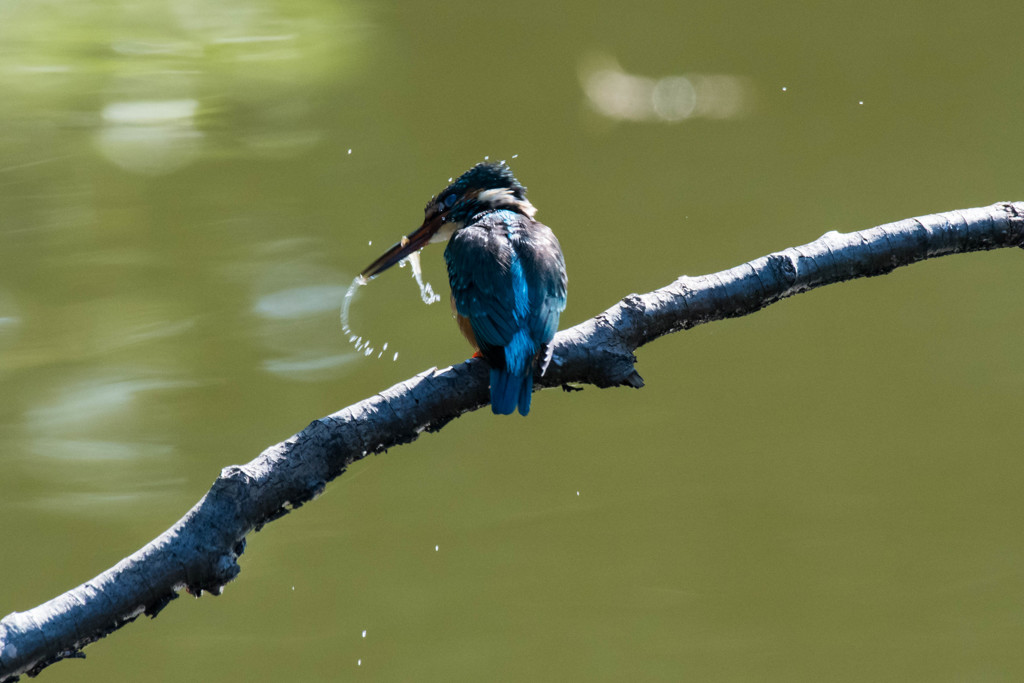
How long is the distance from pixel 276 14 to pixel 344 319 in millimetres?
997

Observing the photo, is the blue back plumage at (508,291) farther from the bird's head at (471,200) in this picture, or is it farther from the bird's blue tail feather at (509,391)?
the bird's head at (471,200)

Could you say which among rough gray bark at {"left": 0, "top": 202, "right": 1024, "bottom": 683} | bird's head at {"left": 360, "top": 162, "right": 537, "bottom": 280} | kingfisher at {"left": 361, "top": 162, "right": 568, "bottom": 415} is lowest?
rough gray bark at {"left": 0, "top": 202, "right": 1024, "bottom": 683}

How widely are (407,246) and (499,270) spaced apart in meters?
0.50

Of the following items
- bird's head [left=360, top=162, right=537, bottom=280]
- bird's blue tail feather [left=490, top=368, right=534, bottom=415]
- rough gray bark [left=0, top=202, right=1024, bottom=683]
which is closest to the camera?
rough gray bark [left=0, top=202, right=1024, bottom=683]

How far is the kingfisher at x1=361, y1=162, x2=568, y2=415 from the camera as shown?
5.14 feet

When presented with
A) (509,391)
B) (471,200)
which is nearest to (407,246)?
(471,200)

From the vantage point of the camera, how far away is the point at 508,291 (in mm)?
1712

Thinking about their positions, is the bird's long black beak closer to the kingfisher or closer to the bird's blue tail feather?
the kingfisher

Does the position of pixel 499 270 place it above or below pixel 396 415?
above

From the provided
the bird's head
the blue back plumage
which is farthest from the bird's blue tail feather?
the bird's head

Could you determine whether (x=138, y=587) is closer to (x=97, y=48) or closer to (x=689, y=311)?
(x=689, y=311)

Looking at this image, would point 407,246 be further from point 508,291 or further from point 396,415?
point 396,415

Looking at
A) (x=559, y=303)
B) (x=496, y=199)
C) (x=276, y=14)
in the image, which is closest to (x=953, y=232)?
(x=559, y=303)

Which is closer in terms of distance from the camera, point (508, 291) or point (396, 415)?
point (396, 415)
